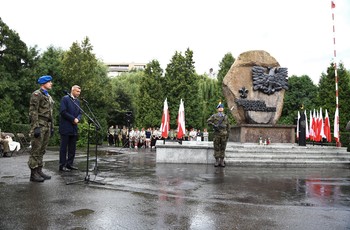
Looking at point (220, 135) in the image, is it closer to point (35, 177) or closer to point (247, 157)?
point (247, 157)

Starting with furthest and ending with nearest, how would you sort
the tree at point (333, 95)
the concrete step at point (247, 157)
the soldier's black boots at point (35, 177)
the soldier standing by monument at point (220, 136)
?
1. the tree at point (333, 95)
2. the concrete step at point (247, 157)
3. the soldier standing by monument at point (220, 136)
4. the soldier's black boots at point (35, 177)

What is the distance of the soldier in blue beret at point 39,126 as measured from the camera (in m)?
6.50

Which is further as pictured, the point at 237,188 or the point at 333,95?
the point at 333,95

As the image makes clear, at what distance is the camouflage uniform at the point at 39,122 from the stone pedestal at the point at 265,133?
400 inches

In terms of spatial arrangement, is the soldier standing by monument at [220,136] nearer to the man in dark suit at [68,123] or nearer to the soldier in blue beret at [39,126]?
the man in dark suit at [68,123]

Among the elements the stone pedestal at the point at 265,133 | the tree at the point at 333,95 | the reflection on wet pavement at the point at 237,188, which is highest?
the tree at the point at 333,95

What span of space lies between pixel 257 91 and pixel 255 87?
30 cm

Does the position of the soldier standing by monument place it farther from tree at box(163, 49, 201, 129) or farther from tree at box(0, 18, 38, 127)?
tree at box(163, 49, 201, 129)

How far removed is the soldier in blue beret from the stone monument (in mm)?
10380

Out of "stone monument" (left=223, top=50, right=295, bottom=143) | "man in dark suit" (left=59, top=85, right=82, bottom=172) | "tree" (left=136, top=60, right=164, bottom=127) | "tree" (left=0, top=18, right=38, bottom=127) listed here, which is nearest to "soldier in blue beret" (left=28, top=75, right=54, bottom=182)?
"man in dark suit" (left=59, top=85, right=82, bottom=172)

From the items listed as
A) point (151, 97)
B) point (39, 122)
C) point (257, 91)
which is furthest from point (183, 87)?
point (39, 122)

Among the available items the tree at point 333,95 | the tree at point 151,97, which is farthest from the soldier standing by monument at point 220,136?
the tree at point 151,97

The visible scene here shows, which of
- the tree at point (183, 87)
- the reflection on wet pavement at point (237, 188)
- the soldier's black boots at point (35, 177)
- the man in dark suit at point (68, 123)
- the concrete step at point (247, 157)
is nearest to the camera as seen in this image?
the reflection on wet pavement at point (237, 188)

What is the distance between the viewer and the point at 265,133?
1540 cm
